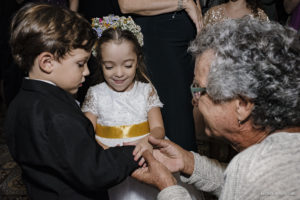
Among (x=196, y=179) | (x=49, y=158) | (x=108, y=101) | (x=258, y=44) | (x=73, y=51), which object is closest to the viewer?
(x=258, y=44)

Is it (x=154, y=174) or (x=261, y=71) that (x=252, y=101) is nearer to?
(x=261, y=71)

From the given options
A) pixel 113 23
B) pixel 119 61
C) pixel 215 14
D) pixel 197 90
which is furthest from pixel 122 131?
pixel 215 14

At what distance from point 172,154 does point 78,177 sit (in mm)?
645

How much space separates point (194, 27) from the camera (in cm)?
238

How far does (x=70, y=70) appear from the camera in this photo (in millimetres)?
1508

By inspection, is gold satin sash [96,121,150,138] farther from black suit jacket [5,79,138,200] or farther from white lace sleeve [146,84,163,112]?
black suit jacket [5,79,138,200]

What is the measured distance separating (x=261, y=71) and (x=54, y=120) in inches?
35.8

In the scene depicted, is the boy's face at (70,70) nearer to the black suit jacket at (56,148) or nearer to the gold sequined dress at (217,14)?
the black suit jacket at (56,148)

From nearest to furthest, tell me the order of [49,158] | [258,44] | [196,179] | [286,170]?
[286,170] < [258,44] < [49,158] < [196,179]

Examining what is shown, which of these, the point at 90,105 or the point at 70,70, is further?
the point at 90,105

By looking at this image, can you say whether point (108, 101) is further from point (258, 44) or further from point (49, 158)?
point (258, 44)

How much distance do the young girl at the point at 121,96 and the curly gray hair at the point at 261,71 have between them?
3.04 feet

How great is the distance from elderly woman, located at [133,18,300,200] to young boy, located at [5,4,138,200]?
38 cm

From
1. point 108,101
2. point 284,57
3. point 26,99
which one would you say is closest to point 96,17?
point 108,101
